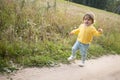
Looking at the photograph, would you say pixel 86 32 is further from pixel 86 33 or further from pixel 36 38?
pixel 36 38

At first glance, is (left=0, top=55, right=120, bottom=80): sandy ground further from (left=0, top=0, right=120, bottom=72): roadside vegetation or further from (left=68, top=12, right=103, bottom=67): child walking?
(left=68, top=12, right=103, bottom=67): child walking

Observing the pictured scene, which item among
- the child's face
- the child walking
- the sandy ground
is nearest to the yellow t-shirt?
the child walking

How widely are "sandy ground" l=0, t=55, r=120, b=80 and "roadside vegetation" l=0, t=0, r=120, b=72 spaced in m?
0.26

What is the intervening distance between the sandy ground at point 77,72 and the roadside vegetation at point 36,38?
10.1 inches

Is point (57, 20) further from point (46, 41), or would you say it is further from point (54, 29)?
point (46, 41)

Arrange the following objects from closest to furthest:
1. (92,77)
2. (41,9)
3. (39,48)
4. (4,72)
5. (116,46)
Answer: (4,72), (92,77), (39,48), (41,9), (116,46)

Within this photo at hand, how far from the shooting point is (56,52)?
8.30m

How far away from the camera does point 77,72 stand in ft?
24.1

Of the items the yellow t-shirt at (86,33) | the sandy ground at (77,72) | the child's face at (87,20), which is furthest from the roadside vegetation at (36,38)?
the child's face at (87,20)

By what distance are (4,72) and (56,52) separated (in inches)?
87.0

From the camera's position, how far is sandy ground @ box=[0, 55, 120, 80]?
6539 mm

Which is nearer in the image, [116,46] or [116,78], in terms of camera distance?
[116,78]

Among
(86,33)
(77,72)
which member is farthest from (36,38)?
(77,72)

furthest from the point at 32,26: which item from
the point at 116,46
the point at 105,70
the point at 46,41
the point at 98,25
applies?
the point at 98,25
